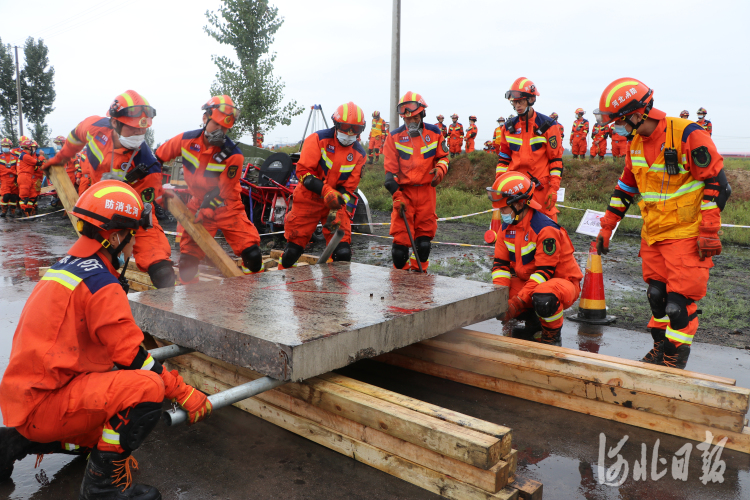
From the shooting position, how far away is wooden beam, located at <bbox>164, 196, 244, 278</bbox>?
15.8 ft

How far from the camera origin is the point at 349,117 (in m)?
5.22

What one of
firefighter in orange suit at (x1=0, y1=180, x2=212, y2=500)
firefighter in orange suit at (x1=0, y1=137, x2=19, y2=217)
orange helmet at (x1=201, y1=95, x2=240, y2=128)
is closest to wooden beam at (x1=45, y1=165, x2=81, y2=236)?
orange helmet at (x1=201, y1=95, x2=240, y2=128)

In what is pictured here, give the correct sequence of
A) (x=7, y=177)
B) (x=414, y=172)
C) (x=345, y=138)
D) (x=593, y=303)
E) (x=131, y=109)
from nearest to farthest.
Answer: (x=131, y=109)
(x=593, y=303)
(x=345, y=138)
(x=414, y=172)
(x=7, y=177)

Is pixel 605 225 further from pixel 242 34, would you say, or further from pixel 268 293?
pixel 242 34

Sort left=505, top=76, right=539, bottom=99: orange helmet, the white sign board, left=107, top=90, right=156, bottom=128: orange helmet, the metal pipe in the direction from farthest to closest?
the white sign board < left=505, top=76, right=539, bottom=99: orange helmet < left=107, top=90, right=156, bottom=128: orange helmet < the metal pipe

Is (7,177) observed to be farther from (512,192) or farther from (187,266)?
(512,192)

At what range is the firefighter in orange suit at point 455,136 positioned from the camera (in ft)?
73.1

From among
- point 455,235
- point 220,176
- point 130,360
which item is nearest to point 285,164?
point 455,235

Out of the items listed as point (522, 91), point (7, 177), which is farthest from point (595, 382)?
point (7, 177)

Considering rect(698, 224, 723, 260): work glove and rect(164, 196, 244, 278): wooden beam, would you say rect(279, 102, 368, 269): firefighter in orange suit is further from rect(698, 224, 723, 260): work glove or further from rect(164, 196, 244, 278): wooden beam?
rect(698, 224, 723, 260): work glove

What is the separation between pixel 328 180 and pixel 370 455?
3476mm

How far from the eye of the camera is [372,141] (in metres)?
23.1

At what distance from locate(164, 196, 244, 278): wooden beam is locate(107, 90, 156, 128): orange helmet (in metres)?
0.86

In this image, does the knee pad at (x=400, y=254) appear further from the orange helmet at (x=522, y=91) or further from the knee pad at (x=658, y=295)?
the knee pad at (x=658, y=295)
